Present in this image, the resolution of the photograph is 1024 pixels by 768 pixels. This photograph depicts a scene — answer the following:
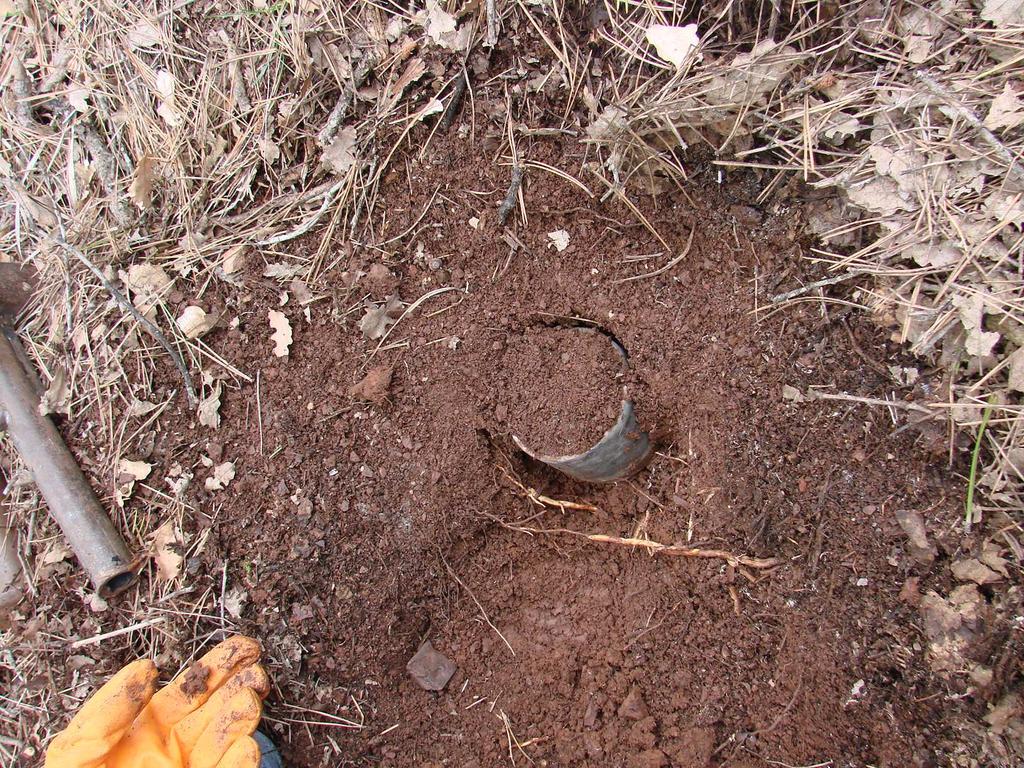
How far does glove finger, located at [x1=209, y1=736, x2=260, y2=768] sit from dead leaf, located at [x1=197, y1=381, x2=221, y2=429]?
1.05 meters

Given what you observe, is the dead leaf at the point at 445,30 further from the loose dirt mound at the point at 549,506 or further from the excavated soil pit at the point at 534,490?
the loose dirt mound at the point at 549,506

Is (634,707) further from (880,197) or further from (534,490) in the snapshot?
(880,197)

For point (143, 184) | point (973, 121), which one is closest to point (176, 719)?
point (143, 184)

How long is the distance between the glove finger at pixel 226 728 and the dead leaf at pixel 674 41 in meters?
2.43

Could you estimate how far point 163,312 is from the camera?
2.46 meters

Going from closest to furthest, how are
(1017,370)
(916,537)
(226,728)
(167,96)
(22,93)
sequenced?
(1017,370), (916,537), (226,728), (167,96), (22,93)

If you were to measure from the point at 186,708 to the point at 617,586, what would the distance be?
1491 millimetres

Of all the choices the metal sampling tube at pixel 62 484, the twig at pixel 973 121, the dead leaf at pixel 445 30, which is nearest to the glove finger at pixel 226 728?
the metal sampling tube at pixel 62 484

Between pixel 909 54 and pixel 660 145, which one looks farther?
pixel 660 145

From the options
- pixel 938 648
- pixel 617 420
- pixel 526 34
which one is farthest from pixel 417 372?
pixel 938 648

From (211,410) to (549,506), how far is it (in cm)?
129

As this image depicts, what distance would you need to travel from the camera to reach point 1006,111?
72.5 inches

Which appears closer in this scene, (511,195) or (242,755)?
(242,755)

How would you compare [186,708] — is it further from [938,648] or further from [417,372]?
[938,648]
